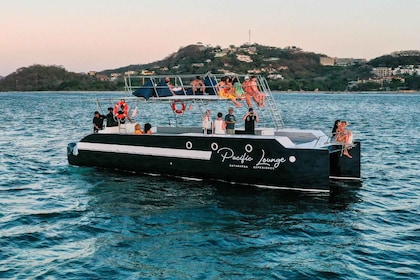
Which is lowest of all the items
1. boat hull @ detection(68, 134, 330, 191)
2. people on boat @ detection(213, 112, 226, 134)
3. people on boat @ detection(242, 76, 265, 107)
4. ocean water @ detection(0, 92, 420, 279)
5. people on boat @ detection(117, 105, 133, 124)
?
ocean water @ detection(0, 92, 420, 279)

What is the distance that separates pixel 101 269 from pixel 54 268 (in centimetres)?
88

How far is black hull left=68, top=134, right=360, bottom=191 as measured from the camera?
1496 cm

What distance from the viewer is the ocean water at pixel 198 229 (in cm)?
976

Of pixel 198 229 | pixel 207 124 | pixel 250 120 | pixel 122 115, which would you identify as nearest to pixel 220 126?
pixel 207 124

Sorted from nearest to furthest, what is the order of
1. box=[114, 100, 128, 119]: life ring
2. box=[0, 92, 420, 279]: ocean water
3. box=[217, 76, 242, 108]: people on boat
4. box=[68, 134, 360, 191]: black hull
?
1. box=[0, 92, 420, 279]: ocean water
2. box=[68, 134, 360, 191]: black hull
3. box=[217, 76, 242, 108]: people on boat
4. box=[114, 100, 128, 119]: life ring

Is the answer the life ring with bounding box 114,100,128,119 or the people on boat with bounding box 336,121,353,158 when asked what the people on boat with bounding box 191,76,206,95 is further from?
the people on boat with bounding box 336,121,353,158

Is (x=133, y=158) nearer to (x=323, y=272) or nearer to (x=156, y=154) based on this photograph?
(x=156, y=154)

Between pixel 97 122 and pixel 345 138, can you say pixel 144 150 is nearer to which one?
pixel 97 122

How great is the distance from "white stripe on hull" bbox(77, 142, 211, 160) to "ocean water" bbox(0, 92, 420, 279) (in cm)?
86

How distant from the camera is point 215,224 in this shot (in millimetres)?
12422

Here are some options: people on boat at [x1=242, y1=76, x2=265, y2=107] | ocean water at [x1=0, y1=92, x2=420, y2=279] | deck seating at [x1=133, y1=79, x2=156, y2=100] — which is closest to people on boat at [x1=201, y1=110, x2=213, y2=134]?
people on boat at [x1=242, y1=76, x2=265, y2=107]

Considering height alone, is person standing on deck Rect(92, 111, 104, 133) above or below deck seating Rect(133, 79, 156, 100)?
below

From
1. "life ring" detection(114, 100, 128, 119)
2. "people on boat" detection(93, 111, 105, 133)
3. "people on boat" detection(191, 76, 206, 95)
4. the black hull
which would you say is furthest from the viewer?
"people on boat" detection(93, 111, 105, 133)

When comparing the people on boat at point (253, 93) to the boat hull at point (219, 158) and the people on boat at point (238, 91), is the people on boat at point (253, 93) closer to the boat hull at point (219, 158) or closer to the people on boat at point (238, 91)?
the people on boat at point (238, 91)
